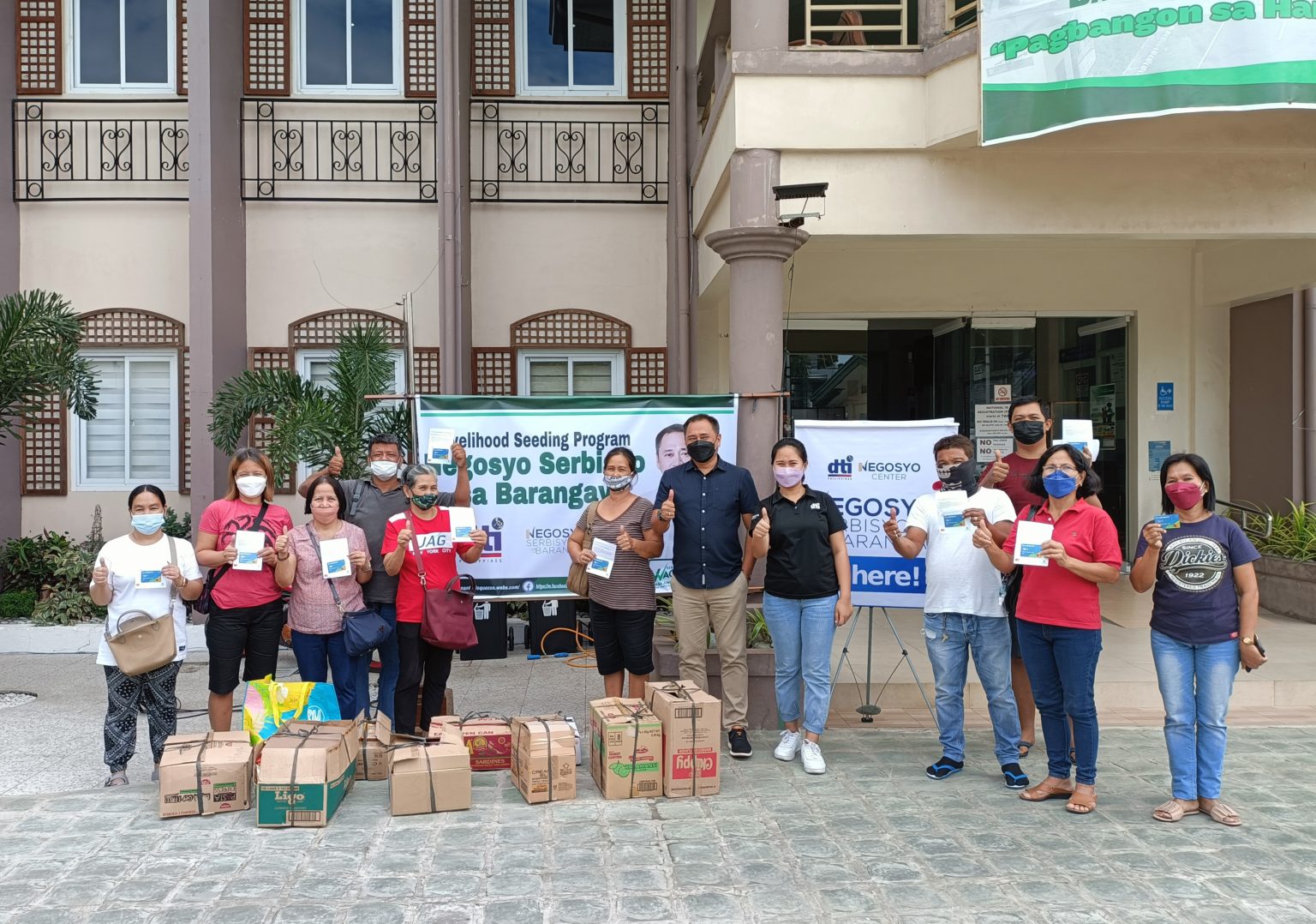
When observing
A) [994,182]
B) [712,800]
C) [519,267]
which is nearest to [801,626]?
[712,800]

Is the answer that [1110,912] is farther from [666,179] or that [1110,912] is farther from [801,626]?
[666,179]

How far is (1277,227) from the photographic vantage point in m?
8.12

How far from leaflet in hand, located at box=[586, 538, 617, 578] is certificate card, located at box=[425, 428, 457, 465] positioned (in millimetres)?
1420

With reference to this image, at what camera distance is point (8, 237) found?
1082 cm

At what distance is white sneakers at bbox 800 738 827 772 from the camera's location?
583 centimetres

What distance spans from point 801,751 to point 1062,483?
2150 millimetres

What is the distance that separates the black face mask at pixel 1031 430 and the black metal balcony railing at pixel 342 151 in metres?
7.21

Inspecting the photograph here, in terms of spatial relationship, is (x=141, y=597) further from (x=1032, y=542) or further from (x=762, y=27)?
(x=762, y=27)

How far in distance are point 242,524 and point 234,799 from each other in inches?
59.0

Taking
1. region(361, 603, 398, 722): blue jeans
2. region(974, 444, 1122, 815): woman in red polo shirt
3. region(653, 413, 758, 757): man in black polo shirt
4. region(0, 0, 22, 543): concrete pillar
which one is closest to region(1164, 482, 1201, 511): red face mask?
region(974, 444, 1122, 815): woman in red polo shirt

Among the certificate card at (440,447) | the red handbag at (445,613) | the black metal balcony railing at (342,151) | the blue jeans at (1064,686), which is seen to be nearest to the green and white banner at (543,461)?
the certificate card at (440,447)

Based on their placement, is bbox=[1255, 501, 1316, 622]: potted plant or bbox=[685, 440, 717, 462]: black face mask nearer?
bbox=[685, 440, 717, 462]: black face mask

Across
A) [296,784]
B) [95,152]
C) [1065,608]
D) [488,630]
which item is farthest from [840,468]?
[95,152]

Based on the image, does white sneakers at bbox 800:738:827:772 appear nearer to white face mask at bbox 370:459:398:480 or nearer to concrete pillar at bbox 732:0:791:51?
white face mask at bbox 370:459:398:480
